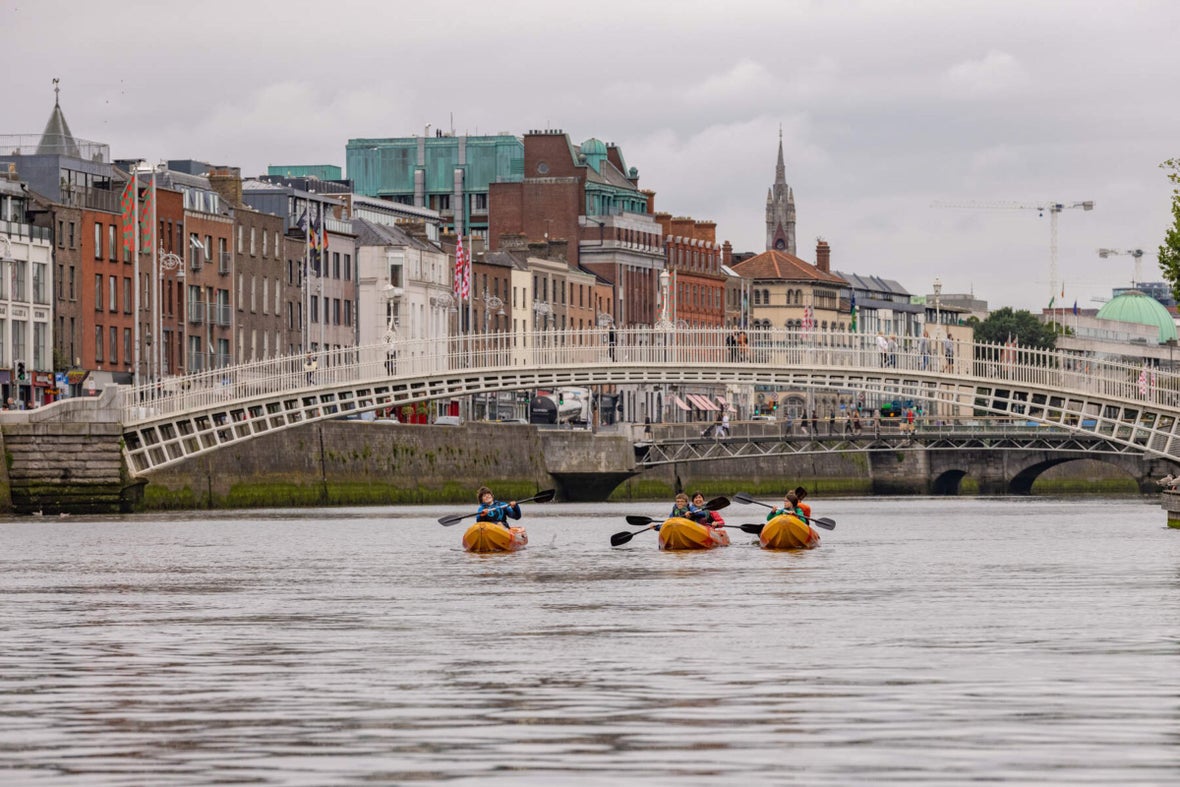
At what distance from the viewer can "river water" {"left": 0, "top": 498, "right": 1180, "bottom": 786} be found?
18547mm

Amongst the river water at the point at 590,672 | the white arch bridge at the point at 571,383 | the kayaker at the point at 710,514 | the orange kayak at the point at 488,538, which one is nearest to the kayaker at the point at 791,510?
the kayaker at the point at 710,514

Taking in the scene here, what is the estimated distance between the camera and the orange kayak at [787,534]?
58.0 meters

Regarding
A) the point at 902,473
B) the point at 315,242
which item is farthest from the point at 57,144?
the point at 902,473

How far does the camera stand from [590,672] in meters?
25.2

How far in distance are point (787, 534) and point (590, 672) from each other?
3307cm

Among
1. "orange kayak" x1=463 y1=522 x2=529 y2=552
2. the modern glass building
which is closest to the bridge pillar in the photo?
the modern glass building

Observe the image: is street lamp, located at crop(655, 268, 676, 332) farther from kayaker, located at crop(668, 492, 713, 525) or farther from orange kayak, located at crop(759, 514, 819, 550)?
orange kayak, located at crop(759, 514, 819, 550)

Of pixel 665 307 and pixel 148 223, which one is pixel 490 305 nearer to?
pixel 665 307

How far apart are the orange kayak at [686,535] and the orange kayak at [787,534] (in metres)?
1.25

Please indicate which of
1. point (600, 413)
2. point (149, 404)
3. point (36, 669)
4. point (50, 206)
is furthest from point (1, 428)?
point (600, 413)

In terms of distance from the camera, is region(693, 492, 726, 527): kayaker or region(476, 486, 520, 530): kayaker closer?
region(476, 486, 520, 530): kayaker

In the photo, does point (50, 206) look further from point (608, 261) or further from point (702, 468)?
point (608, 261)

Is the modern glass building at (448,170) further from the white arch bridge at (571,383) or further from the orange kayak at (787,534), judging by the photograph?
the orange kayak at (787,534)

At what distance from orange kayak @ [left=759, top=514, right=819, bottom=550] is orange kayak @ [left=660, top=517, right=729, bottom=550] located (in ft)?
4.11
